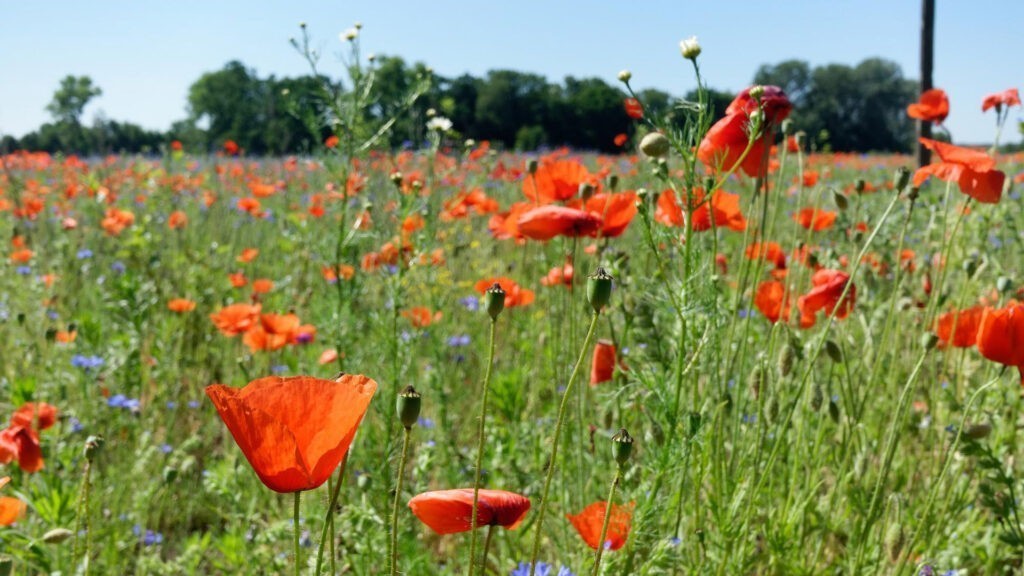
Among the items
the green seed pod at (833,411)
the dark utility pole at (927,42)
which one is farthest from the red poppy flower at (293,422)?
the dark utility pole at (927,42)

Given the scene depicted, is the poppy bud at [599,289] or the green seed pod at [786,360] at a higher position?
the poppy bud at [599,289]

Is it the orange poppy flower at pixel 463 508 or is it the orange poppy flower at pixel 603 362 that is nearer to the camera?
the orange poppy flower at pixel 463 508

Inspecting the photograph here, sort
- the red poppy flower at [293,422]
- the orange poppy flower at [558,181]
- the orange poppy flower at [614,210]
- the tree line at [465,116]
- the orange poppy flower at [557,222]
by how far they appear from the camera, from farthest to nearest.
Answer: the tree line at [465,116]
the orange poppy flower at [558,181]
the orange poppy flower at [614,210]
the orange poppy flower at [557,222]
the red poppy flower at [293,422]

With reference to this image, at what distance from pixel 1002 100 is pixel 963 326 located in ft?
2.12

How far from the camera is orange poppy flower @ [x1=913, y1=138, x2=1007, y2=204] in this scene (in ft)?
4.58

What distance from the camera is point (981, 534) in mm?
2057

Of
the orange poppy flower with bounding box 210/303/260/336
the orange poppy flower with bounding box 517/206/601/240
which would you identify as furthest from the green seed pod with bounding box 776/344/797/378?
the orange poppy flower with bounding box 210/303/260/336

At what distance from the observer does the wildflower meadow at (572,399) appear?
1.15 metres

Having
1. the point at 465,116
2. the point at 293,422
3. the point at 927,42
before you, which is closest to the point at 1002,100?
the point at 293,422

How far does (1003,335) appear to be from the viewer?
1226mm

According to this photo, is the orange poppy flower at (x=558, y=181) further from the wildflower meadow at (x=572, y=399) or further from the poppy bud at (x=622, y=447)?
the poppy bud at (x=622, y=447)

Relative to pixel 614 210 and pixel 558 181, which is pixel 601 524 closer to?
pixel 614 210

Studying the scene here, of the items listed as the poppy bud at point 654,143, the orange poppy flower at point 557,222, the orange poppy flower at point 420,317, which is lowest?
the orange poppy flower at point 420,317

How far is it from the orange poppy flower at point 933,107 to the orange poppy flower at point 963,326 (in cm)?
57
